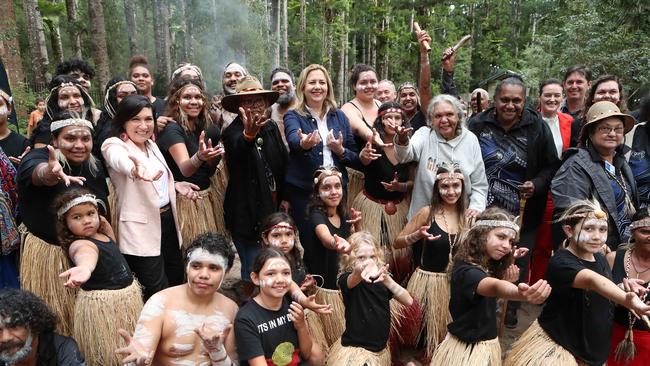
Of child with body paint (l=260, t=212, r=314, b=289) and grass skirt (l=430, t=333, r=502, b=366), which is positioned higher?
child with body paint (l=260, t=212, r=314, b=289)

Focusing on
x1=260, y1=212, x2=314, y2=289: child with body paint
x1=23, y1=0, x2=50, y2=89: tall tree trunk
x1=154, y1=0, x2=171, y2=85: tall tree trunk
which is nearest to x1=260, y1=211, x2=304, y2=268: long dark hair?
x1=260, y1=212, x2=314, y2=289: child with body paint

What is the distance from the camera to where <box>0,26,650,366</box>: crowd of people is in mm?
2441

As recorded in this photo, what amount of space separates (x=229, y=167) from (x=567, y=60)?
41.8ft

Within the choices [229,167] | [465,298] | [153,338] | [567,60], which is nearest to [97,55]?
[229,167]

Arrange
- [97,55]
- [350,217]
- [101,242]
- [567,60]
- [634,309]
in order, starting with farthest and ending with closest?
[567,60] → [97,55] → [350,217] → [101,242] → [634,309]

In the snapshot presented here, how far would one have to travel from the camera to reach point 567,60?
13.3 m

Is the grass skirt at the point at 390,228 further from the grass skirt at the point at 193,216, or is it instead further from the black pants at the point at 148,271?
the black pants at the point at 148,271

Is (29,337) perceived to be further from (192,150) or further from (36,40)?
(36,40)

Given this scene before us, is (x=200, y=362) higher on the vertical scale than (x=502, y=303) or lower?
higher

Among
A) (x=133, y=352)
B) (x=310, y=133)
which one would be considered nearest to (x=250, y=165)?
(x=310, y=133)

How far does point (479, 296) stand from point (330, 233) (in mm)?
1014

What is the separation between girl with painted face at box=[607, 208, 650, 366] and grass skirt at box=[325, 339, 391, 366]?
50.7 inches

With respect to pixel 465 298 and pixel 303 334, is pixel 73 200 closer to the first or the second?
pixel 303 334

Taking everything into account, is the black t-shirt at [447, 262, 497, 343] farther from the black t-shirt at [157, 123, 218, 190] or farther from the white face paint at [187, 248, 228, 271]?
the black t-shirt at [157, 123, 218, 190]
